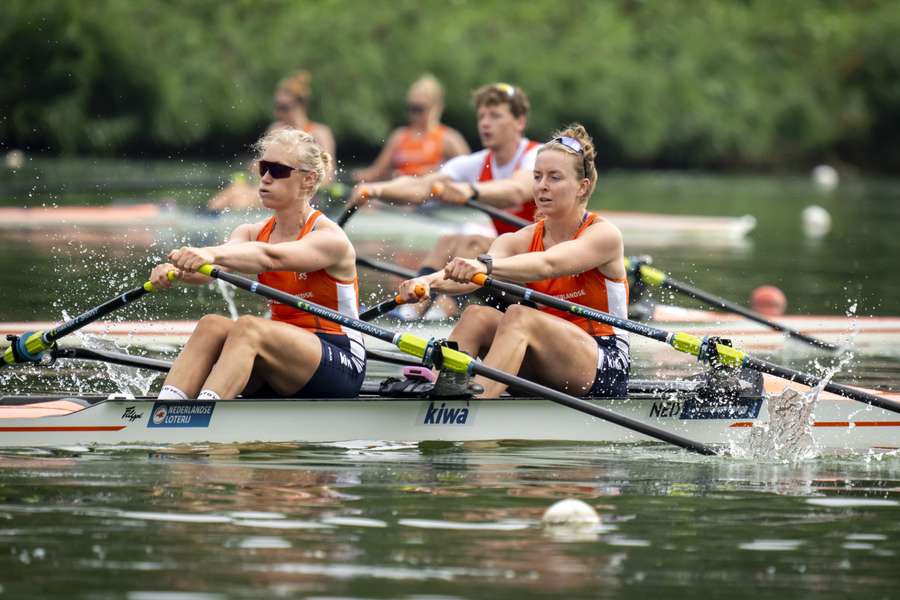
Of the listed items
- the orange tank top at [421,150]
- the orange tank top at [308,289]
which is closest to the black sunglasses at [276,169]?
the orange tank top at [308,289]

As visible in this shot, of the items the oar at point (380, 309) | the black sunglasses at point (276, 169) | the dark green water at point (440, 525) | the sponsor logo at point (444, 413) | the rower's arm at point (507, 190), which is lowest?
the dark green water at point (440, 525)

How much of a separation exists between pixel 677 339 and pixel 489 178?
3.46 metres

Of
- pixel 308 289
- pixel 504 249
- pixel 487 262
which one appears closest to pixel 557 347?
pixel 487 262

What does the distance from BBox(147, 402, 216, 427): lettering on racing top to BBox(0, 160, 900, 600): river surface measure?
13 centimetres

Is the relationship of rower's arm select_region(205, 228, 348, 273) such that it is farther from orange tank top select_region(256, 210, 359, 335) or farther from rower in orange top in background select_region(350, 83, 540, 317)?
rower in orange top in background select_region(350, 83, 540, 317)

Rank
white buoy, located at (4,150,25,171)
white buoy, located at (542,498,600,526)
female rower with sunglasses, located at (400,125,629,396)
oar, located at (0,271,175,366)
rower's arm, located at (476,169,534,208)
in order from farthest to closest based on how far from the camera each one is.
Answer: white buoy, located at (4,150,25,171) < rower's arm, located at (476,169,534,208) < female rower with sunglasses, located at (400,125,629,396) < oar, located at (0,271,175,366) < white buoy, located at (542,498,600,526)

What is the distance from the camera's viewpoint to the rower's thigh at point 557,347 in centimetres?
707

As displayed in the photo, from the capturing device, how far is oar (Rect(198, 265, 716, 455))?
22.2ft

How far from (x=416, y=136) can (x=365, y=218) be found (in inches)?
125

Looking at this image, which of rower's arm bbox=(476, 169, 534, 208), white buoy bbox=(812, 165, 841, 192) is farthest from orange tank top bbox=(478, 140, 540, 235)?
white buoy bbox=(812, 165, 841, 192)

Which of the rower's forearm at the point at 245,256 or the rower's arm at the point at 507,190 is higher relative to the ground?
the rower's arm at the point at 507,190

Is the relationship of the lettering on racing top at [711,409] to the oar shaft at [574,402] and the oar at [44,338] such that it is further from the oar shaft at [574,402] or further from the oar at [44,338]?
the oar at [44,338]

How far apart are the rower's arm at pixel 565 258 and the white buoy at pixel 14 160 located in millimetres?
17026

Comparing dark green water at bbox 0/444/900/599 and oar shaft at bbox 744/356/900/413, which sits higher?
oar shaft at bbox 744/356/900/413
